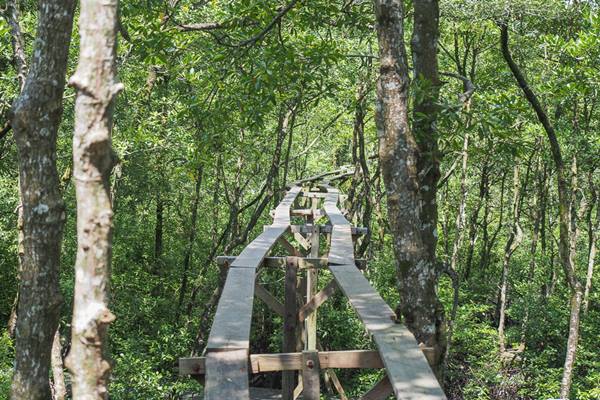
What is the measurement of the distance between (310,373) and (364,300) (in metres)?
0.47

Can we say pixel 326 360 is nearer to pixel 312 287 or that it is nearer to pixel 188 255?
pixel 312 287

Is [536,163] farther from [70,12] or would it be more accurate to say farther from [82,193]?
[82,193]

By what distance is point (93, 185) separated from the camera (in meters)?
1.63

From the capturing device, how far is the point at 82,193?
1621 mm

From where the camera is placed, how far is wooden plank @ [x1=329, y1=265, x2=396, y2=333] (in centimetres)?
278

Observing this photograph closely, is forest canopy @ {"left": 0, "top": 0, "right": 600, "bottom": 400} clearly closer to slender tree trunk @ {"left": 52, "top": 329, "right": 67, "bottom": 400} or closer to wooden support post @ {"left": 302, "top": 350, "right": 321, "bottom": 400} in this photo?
slender tree trunk @ {"left": 52, "top": 329, "right": 67, "bottom": 400}

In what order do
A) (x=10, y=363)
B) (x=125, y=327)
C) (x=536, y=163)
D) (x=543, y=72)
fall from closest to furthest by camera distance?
(x=10, y=363), (x=543, y=72), (x=125, y=327), (x=536, y=163)

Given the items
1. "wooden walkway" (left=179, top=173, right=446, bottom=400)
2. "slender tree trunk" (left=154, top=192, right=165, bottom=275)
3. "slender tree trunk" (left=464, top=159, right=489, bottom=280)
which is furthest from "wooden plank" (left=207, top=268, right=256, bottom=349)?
"slender tree trunk" (left=464, top=159, right=489, bottom=280)

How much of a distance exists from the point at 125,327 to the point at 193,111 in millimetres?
8719

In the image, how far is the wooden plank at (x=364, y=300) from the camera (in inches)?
109

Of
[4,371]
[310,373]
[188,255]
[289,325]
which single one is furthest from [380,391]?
[188,255]

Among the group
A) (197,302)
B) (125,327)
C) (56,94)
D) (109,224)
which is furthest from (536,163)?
(109,224)

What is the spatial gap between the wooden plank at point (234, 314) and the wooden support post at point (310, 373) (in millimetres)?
316

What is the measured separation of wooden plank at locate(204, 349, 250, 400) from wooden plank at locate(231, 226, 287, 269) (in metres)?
1.50
